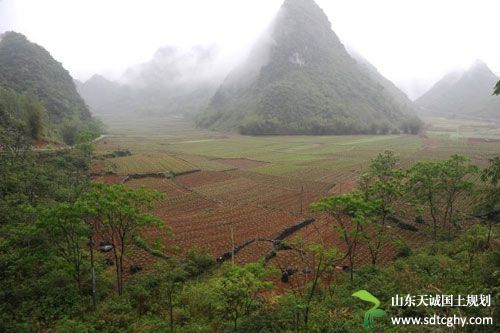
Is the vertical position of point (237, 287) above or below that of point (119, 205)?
below

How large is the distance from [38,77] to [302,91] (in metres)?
89.3

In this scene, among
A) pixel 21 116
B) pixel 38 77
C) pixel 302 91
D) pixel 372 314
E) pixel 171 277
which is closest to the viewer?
pixel 372 314

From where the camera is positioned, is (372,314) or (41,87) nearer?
(372,314)

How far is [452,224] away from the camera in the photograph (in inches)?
939

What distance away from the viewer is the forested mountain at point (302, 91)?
113150 mm

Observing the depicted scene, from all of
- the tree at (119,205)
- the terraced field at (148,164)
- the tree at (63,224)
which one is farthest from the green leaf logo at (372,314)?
the terraced field at (148,164)

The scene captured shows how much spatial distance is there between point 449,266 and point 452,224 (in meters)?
11.6

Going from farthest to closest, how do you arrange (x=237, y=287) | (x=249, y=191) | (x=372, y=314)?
(x=249, y=191) < (x=372, y=314) < (x=237, y=287)

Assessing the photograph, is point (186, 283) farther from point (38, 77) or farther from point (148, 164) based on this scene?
point (38, 77)

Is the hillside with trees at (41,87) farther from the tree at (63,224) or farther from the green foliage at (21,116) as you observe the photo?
the tree at (63,224)

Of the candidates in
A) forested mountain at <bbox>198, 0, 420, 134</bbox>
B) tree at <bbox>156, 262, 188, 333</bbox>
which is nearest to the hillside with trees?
tree at <bbox>156, 262, 188, 333</bbox>

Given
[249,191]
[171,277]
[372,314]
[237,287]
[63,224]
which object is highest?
[63,224]

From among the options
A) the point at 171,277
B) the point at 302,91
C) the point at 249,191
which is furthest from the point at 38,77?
the point at 171,277

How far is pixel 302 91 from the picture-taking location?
130000 millimetres
